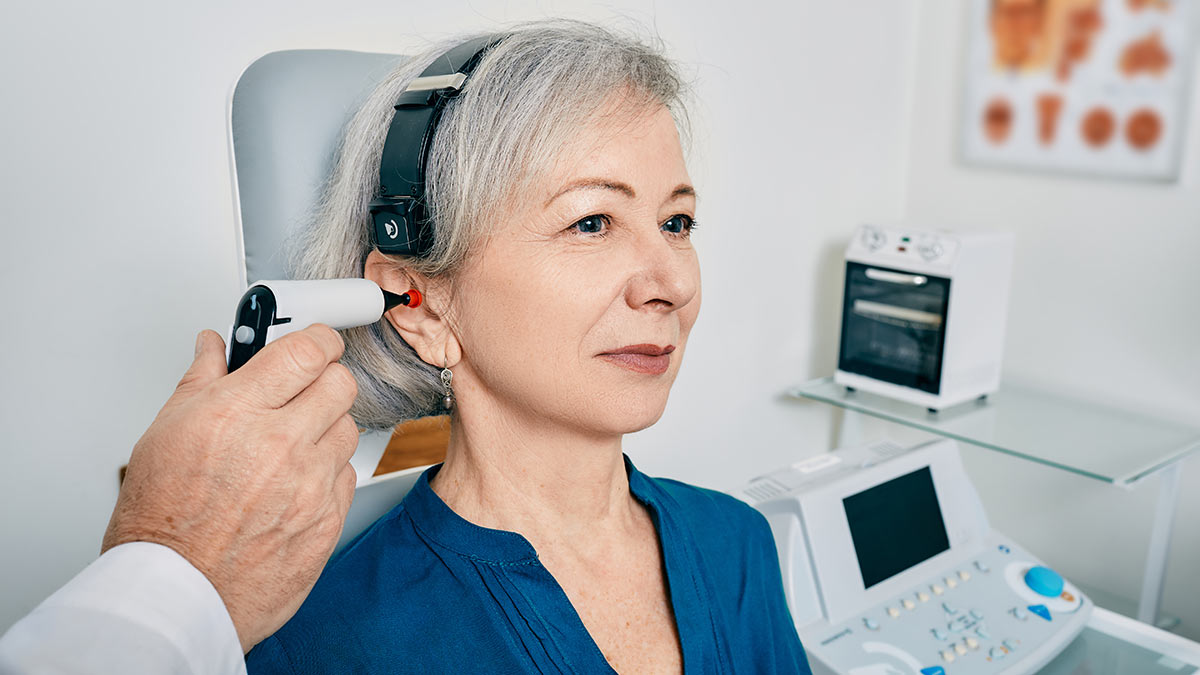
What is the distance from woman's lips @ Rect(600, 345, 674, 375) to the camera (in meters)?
0.93

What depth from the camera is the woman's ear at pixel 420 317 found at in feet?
3.26

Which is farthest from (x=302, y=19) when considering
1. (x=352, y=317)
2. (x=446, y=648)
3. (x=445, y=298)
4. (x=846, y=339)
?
(x=846, y=339)

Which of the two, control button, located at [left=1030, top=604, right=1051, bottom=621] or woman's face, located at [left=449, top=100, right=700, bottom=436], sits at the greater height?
woman's face, located at [left=449, top=100, right=700, bottom=436]

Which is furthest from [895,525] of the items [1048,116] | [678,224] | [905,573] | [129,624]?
[1048,116]

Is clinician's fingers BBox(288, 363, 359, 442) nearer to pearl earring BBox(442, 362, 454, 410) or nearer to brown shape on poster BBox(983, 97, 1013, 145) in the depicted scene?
pearl earring BBox(442, 362, 454, 410)

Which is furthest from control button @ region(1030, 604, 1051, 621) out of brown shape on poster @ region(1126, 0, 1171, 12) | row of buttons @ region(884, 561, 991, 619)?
brown shape on poster @ region(1126, 0, 1171, 12)

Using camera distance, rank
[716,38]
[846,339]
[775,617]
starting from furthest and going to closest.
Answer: [846,339] < [716,38] < [775,617]

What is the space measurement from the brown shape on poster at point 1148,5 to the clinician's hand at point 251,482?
214cm

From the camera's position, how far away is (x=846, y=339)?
91.1 inches

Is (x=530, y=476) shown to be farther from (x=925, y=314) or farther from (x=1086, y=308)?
(x=1086, y=308)

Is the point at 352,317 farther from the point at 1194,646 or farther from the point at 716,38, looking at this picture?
the point at 716,38

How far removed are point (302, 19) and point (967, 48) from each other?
1.76m

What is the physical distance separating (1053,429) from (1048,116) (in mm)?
791

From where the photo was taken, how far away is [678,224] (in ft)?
3.41
